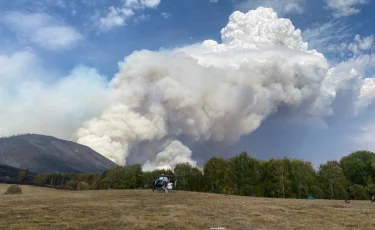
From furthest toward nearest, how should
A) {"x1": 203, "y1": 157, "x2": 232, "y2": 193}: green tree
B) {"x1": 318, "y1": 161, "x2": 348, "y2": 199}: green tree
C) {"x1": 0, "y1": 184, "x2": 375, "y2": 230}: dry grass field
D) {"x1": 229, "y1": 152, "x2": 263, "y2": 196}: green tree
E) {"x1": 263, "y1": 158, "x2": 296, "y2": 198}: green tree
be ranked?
{"x1": 203, "y1": 157, "x2": 232, "y2": 193}: green tree, {"x1": 229, "y1": 152, "x2": 263, "y2": 196}: green tree, {"x1": 263, "y1": 158, "x2": 296, "y2": 198}: green tree, {"x1": 318, "y1": 161, "x2": 348, "y2": 199}: green tree, {"x1": 0, "y1": 184, "x2": 375, "y2": 230}: dry grass field

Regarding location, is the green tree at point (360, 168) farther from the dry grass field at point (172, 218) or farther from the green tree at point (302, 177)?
the dry grass field at point (172, 218)

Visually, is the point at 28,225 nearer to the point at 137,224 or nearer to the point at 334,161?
the point at 137,224

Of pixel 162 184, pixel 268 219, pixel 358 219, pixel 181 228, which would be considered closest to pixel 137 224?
pixel 181 228

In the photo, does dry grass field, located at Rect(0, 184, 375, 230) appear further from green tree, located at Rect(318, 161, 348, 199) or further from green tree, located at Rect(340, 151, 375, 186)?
green tree, located at Rect(340, 151, 375, 186)

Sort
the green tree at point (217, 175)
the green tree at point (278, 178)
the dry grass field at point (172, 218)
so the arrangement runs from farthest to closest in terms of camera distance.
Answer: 1. the green tree at point (217, 175)
2. the green tree at point (278, 178)
3. the dry grass field at point (172, 218)

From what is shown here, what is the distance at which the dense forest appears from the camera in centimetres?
11825

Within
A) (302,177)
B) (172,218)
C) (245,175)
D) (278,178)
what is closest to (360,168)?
(302,177)

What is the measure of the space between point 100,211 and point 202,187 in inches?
4083

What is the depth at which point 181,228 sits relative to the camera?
31453 mm

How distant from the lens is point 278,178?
399ft

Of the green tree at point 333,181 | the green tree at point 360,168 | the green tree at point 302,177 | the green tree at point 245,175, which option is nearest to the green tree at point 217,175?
the green tree at point 245,175

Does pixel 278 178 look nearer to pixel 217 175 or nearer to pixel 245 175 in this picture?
pixel 245 175

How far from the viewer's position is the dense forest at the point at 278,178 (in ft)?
388

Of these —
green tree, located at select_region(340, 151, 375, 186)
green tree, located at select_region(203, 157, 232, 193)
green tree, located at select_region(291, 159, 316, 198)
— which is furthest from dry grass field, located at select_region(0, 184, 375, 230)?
green tree, located at select_region(340, 151, 375, 186)
